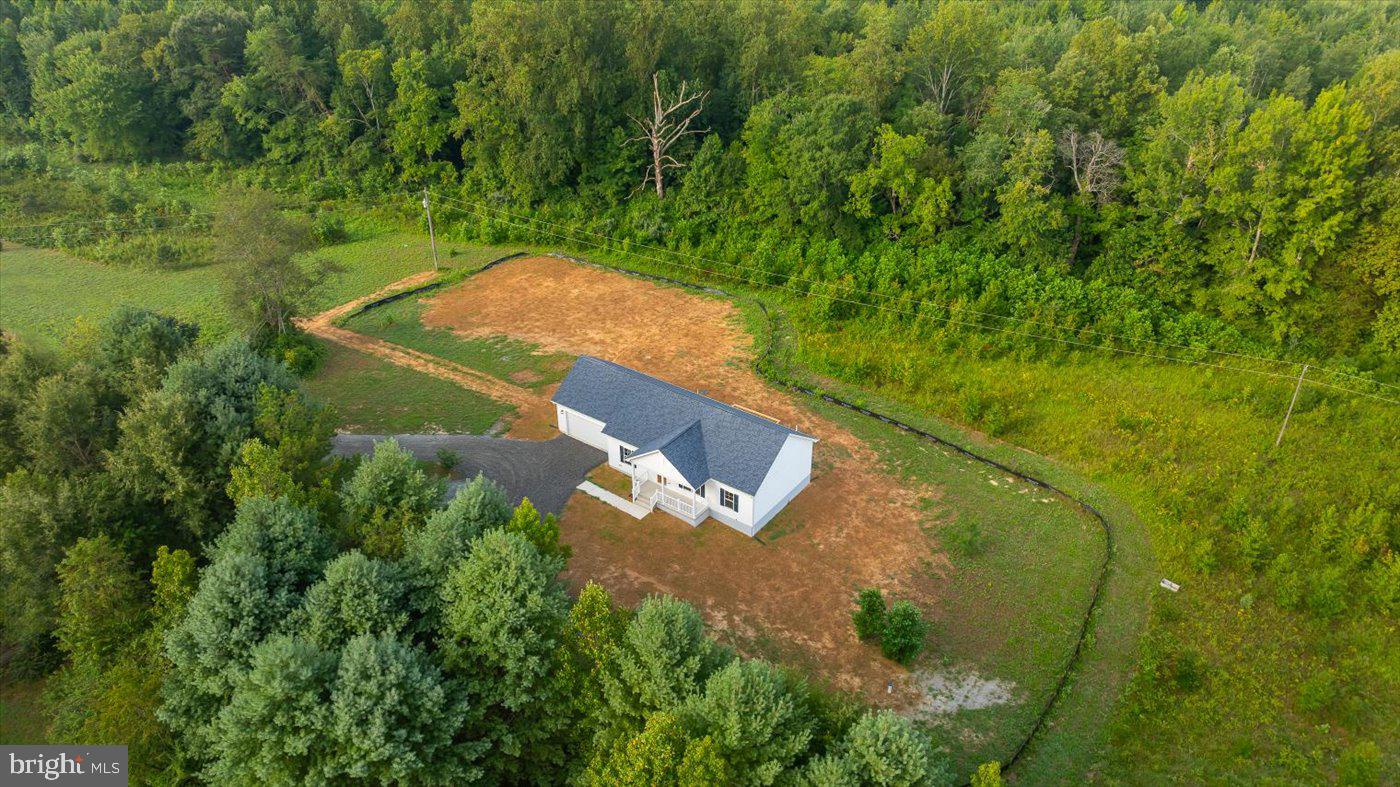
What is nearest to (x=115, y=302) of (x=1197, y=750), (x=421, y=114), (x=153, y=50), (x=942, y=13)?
(x=421, y=114)

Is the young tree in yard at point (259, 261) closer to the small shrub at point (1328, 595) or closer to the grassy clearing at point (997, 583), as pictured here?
the grassy clearing at point (997, 583)

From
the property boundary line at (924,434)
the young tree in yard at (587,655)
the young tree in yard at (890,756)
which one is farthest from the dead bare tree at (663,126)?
the young tree in yard at (890,756)

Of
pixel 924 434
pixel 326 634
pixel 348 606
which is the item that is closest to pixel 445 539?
pixel 348 606

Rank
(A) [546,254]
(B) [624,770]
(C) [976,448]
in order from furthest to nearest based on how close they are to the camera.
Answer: (A) [546,254], (C) [976,448], (B) [624,770]

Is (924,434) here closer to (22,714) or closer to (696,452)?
(696,452)

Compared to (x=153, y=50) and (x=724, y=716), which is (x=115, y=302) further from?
(x=724, y=716)

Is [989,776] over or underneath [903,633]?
over
